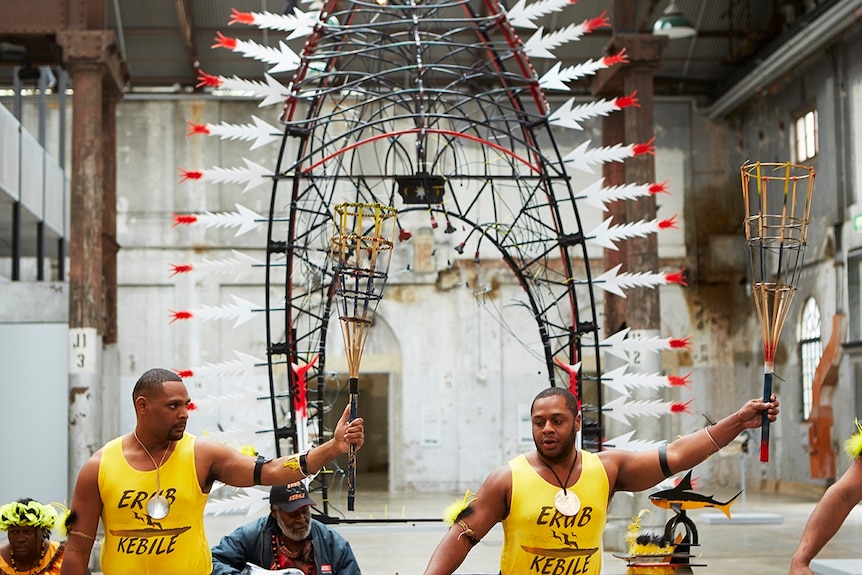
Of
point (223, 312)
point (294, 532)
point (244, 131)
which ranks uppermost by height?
point (244, 131)

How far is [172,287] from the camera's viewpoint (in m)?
17.5

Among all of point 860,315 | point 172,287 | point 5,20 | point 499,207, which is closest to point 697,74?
point 499,207

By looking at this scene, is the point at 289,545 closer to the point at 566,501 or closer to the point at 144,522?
the point at 144,522

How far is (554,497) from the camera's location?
138 inches

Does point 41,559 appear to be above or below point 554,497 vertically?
below

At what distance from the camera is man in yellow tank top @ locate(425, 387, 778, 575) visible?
349 cm

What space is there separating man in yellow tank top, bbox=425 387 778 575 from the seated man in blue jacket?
4.82 ft

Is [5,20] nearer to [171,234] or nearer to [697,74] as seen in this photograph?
[171,234]

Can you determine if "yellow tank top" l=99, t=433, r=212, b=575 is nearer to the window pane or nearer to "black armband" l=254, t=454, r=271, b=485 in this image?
"black armband" l=254, t=454, r=271, b=485

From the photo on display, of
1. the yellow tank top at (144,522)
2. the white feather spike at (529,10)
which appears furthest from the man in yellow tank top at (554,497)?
the white feather spike at (529,10)

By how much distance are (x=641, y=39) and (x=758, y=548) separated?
4611 millimetres

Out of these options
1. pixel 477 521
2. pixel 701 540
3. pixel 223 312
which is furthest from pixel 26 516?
pixel 701 540

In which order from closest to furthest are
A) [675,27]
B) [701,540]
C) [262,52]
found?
[262,52]
[701,540]
[675,27]

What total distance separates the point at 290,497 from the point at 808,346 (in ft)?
41.7
